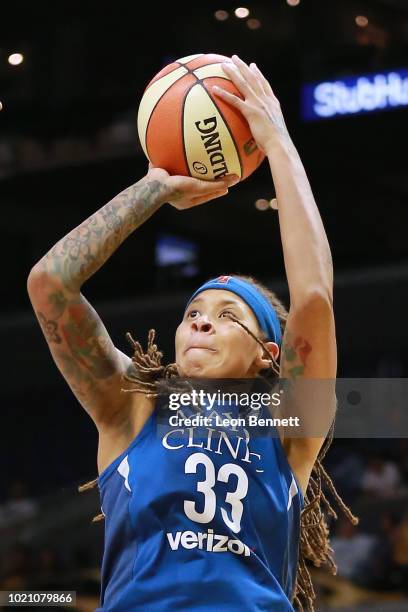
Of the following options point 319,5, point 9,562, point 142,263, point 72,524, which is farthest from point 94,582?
point 319,5

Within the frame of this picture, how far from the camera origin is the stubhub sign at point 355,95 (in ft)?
29.4

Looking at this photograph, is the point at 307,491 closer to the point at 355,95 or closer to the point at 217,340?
the point at 217,340

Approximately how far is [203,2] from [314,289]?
7454 mm

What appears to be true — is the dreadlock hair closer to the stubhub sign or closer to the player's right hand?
the player's right hand

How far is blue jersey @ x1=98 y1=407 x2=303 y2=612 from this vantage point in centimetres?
224

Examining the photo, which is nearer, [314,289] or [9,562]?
[314,289]

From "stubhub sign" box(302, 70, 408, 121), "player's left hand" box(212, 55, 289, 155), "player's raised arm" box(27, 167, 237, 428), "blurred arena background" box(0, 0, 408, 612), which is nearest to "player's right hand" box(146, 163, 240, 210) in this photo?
"player's raised arm" box(27, 167, 237, 428)

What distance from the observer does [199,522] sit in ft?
7.51

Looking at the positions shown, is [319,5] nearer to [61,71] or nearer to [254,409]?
[61,71]

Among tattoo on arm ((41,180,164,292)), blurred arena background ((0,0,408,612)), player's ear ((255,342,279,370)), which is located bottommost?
player's ear ((255,342,279,370))

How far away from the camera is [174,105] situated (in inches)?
106

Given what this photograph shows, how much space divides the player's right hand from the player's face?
0.22 meters

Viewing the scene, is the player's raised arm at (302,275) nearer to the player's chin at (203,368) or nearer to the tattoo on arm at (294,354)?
the tattoo on arm at (294,354)

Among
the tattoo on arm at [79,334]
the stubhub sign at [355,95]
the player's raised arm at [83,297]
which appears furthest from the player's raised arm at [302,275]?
the stubhub sign at [355,95]
